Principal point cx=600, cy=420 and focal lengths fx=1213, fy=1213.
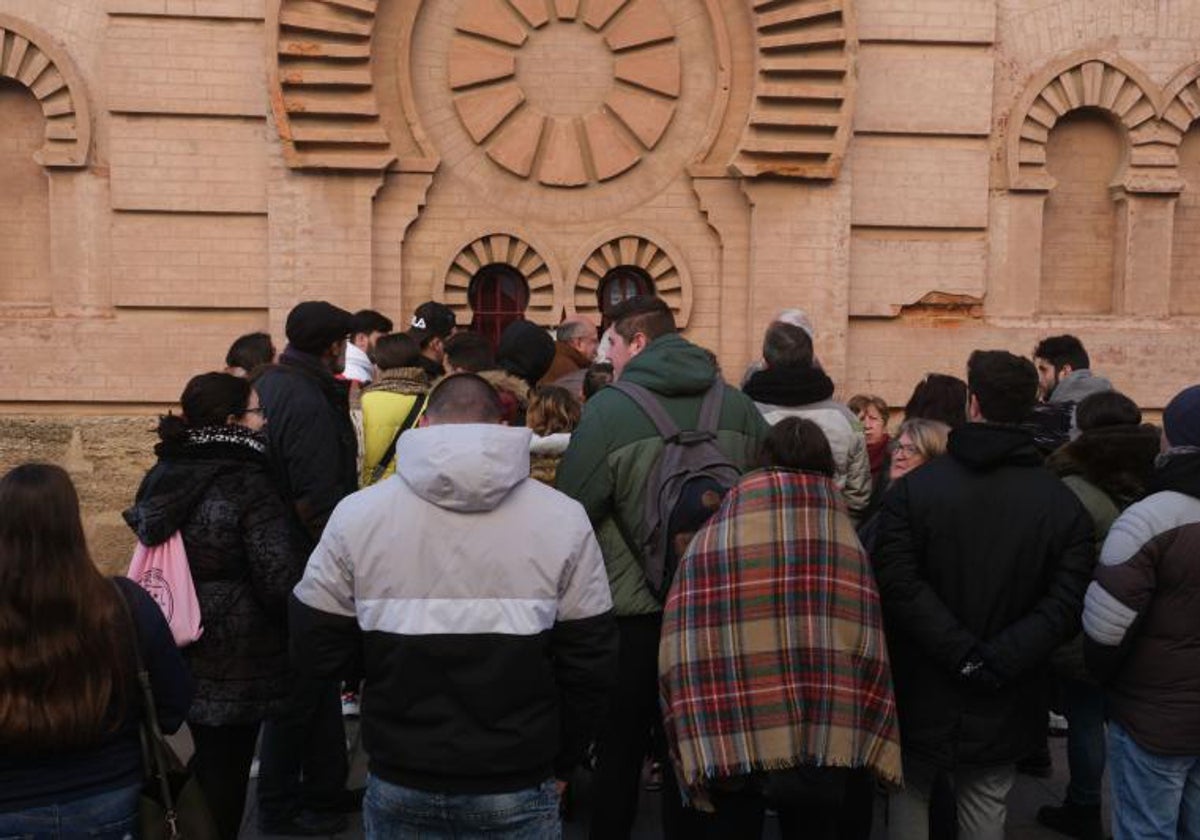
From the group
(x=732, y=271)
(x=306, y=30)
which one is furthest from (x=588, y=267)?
(x=306, y=30)

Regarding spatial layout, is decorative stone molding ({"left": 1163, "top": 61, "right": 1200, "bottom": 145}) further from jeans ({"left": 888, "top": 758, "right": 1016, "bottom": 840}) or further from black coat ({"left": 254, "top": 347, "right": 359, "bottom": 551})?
black coat ({"left": 254, "top": 347, "right": 359, "bottom": 551})

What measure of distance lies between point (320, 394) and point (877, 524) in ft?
8.25

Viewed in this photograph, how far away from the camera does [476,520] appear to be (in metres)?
3.22

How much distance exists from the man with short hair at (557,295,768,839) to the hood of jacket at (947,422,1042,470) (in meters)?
0.70

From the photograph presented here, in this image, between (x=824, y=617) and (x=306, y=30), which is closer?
(x=824, y=617)

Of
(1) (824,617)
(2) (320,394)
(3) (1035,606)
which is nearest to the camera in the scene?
(1) (824,617)

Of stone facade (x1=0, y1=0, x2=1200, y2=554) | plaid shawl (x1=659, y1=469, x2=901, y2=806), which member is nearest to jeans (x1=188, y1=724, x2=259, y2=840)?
plaid shawl (x1=659, y1=469, x2=901, y2=806)

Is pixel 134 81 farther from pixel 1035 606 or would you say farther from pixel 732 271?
pixel 1035 606

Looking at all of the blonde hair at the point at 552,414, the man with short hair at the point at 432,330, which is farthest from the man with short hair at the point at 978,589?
the man with short hair at the point at 432,330

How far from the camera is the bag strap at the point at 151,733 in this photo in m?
3.08

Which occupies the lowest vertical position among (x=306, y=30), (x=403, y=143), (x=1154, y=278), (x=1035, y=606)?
(x=1035, y=606)

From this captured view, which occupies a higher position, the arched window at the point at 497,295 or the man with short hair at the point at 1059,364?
the arched window at the point at 497,295

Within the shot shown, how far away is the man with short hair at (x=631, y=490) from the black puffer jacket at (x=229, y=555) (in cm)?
Result: 105

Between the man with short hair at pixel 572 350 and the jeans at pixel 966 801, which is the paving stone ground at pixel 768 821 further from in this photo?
the man with short hair at pixel 572 350
